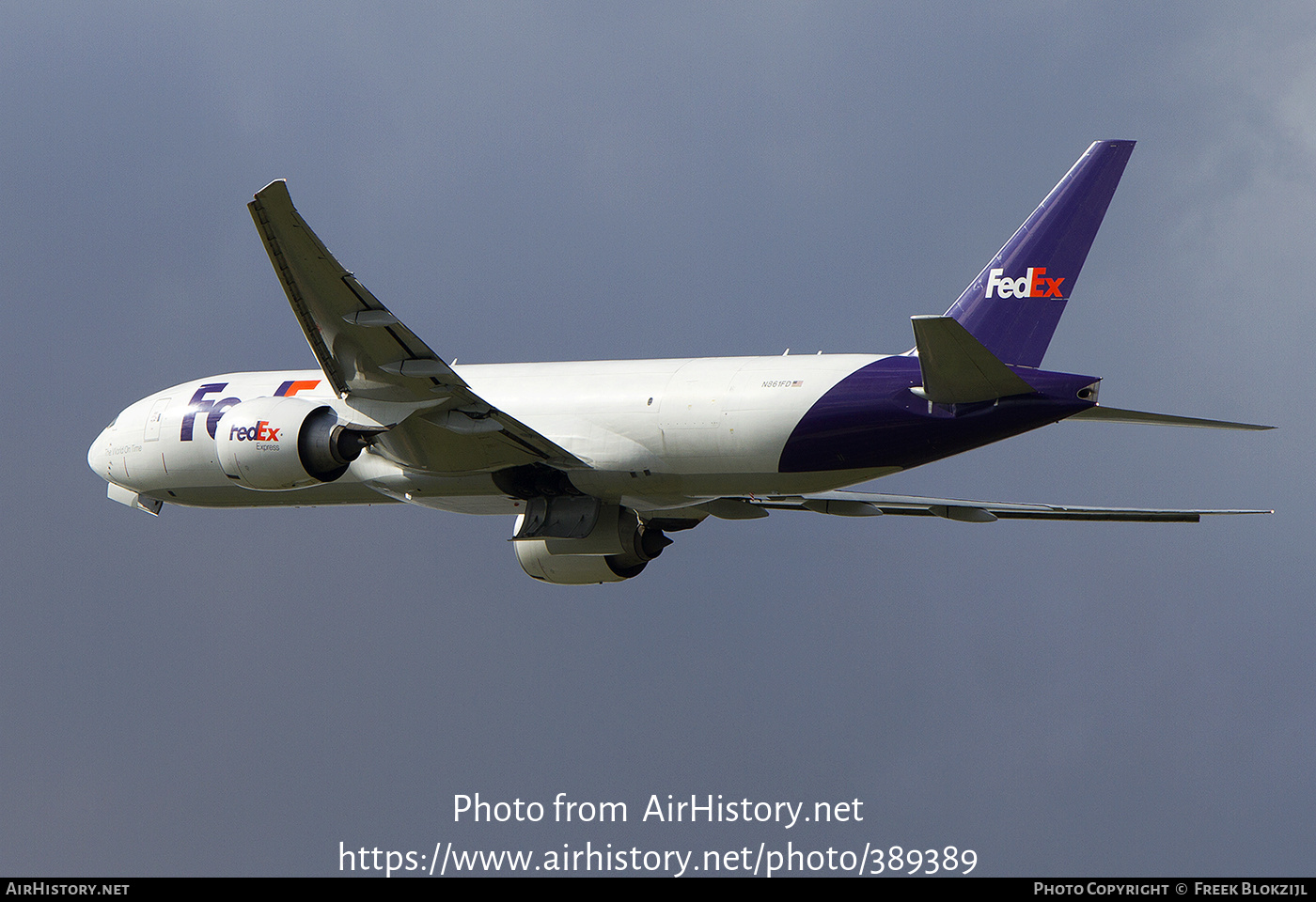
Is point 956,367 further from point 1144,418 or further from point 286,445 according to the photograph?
point 286,445

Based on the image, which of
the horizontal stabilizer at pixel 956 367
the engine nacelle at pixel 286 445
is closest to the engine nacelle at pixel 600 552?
the engine nacelle at pixel 286 445

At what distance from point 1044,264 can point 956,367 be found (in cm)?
365

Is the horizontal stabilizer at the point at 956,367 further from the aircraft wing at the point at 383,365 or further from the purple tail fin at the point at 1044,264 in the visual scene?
the aircraft wing at the point at 383,365

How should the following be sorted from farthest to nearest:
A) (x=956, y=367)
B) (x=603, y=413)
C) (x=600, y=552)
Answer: (x=600, y=552), (x=603, y=413), (x=956, y=367)

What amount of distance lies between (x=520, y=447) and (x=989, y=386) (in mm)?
7647

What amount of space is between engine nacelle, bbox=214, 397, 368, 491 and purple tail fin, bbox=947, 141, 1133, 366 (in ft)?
33.3

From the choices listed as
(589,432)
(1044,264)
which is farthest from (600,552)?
(1044,264)

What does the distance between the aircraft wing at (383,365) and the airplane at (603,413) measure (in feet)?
0.10

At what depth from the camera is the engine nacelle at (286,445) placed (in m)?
25.2

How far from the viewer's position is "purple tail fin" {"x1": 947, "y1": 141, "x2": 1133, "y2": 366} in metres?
25.0

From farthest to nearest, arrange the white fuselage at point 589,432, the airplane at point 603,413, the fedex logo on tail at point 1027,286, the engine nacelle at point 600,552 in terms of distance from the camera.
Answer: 1. the engine nacelle at point 600,552
2. the white fuselage at point 589,432
3. the fedex logo on tail at point 1027,286
4. the airplane at point 603,413

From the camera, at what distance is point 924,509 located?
3047 centimetres

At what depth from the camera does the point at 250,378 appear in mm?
29391

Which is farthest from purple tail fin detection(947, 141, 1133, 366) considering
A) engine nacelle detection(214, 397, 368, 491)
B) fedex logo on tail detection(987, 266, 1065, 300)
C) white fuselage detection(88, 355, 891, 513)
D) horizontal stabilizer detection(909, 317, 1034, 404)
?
engine nacelle detection(214, 397, 368, 491)
